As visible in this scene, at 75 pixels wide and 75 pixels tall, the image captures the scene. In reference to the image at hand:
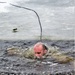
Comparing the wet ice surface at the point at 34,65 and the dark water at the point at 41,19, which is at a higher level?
the dark water at the point at 41,19

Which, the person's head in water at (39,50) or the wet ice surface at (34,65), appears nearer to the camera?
the wet ice surface at (34,65)

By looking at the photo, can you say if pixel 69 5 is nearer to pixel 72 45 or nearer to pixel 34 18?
pixel 34 18

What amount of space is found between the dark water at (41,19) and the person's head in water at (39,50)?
134cm

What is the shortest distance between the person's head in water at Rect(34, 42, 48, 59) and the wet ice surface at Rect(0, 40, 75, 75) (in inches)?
Answer: 8.8

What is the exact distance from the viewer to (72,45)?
8688 millimetres

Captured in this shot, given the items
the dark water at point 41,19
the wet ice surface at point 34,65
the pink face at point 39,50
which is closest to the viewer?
the wet ice surface at point 34,65

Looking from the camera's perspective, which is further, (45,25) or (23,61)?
(45,25)

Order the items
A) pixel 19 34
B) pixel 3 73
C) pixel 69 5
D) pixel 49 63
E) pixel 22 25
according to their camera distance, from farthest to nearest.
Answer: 1. pixel 69 5
2. pixel 22 25
3. pixel 19 34
4. pixel 49 63
5. pixel 3 73

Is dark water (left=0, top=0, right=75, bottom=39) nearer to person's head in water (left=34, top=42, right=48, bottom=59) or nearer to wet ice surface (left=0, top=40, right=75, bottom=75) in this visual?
wet ice surface (left=0, top=40, right=75, bottom=75)

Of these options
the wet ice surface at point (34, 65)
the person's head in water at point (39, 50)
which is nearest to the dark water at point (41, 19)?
the wet ice surface at point (34, 65)

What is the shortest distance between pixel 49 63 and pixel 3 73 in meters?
1.13

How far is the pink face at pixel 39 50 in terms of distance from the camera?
758cm

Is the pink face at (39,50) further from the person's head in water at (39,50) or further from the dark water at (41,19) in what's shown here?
the dark water at (41,19)

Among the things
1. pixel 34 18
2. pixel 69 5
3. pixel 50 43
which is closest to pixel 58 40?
pixel 50 43
